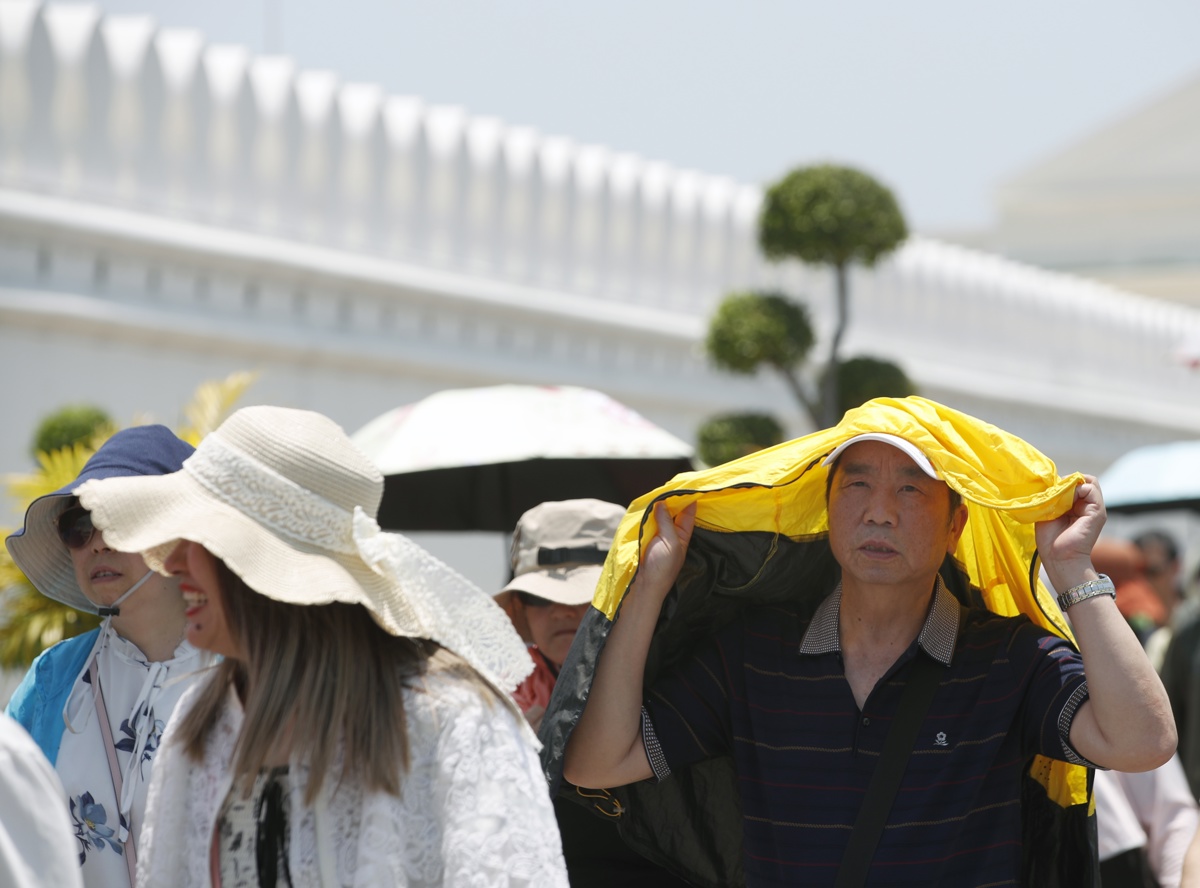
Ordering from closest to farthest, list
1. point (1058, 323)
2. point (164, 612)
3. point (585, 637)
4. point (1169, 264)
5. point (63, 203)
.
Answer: point (585, 637) < point (164, 612) < point (63, 203) < point (1058, 323) < point (1169, 264)

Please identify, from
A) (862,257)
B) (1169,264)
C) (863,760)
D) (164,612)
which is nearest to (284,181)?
(862,257)

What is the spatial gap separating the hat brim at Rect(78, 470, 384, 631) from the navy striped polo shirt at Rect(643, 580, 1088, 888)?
788 millimetres

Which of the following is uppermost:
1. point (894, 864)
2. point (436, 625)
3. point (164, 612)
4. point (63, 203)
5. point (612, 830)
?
point (63, 203)

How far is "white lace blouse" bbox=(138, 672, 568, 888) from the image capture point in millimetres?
1935

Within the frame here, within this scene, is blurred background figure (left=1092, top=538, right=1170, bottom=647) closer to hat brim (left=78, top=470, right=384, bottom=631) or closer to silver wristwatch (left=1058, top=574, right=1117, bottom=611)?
silver wristwatch (left=1058, top=574, right=1117, bottom=611)

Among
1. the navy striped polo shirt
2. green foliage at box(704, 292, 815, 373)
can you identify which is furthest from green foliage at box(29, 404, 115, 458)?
the navy striped polo shirt

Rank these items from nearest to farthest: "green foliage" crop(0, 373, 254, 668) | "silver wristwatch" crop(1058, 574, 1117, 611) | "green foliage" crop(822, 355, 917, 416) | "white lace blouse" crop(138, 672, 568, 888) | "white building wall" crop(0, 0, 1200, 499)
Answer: "white lace blouse" crop(138, 672, 568, 888), "silver wristwatch" crop(1058, 574, 1117, 611), "green foliage" crop(0, 373, 254, 668), "white building wall" crop(0, 0, 1200, 499), "green foliage" crop(822, 355, 917, 416)

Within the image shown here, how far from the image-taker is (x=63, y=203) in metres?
6.97

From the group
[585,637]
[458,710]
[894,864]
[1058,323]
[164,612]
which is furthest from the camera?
[1058,323]

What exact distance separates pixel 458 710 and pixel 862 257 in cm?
614

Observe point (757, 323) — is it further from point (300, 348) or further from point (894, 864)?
point (894, 864)

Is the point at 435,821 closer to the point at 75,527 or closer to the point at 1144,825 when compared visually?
the point at 75,527

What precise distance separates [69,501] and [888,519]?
1.60 metres

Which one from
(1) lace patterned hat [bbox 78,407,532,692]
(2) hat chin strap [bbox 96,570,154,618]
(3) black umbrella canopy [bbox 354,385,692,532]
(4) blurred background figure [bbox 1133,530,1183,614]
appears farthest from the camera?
(4) blurred background figure [bbox 1133,530,1183,614]
